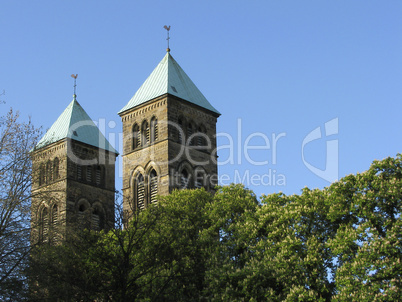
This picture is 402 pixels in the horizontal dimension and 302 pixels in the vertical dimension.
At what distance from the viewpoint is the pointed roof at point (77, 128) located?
51625mm

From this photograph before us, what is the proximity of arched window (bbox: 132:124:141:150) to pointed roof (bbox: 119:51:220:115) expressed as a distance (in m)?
1.45

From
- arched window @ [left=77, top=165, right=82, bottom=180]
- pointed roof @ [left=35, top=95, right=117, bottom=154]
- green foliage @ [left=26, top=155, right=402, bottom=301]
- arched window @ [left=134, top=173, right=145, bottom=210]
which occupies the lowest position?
green foliage @ [left=26, top=155, right=402, bottom=301]

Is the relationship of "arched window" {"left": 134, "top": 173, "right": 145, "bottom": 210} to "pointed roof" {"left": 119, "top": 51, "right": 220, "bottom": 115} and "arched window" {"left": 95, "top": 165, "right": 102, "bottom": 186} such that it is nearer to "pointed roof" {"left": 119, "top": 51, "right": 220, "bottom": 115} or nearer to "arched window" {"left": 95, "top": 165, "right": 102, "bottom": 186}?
"pointed roof" {"left": 119, "top": 51, "right": 220, "bottom": 115}

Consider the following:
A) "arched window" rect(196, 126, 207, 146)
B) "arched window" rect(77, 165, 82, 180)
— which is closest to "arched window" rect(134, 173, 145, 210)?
"arched window" rect(196, 126, 207, 146)

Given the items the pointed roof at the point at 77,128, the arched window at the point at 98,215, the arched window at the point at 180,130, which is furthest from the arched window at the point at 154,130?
the arched window at the point at 98,215

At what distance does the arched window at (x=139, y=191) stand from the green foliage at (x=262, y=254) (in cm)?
1177

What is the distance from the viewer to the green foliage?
26469 millimetres

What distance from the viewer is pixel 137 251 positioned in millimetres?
30734

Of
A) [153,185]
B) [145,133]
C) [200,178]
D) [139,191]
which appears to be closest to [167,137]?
[145,133]

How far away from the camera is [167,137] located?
4441cm

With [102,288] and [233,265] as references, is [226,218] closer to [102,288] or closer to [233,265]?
[233,265]

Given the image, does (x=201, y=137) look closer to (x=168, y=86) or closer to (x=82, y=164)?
(x=168, y=86)

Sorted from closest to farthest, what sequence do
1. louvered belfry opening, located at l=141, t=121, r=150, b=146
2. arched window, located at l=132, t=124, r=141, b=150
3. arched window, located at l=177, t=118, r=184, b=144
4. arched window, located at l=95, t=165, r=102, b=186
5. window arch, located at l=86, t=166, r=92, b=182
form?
arched window, located at l=177, t=118, r=184, b=144 < louvered belfry opening, located at l=141, t=121, r=150, b=146 < arched window, located at l=132, t=124, r=141, b=150 < window arch, located at l=86, t=166, r=92, b=182 < arched window, located at l=95, t=165, r=102, b=186

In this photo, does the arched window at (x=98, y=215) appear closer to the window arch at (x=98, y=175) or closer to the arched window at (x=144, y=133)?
the window arch at (x=98, y=175)
